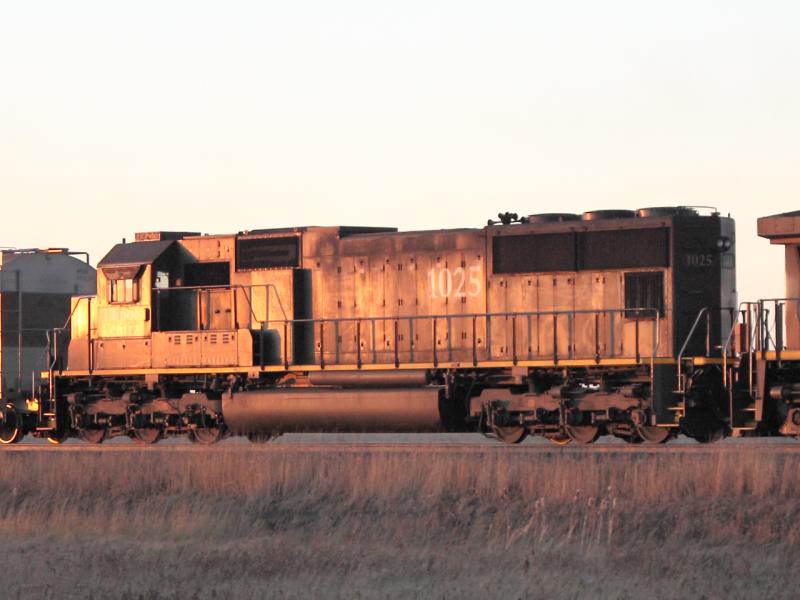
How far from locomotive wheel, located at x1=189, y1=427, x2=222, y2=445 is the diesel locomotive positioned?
0.03 m

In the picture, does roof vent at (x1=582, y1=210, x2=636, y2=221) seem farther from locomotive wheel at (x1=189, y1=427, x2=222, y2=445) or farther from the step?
locomotive wheel at (x1=189, y1=427, x2=222, y2=445)

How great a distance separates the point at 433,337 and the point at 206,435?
181 inches

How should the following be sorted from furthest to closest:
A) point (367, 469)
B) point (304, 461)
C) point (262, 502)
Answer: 1. point (304, 461)
2. point (367, 469)
3. point (262, 502)

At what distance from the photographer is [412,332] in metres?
22.9

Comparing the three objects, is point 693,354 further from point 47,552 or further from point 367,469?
point 47,552

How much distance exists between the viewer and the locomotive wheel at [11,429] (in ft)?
85.6

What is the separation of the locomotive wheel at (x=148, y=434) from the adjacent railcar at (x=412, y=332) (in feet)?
0.08

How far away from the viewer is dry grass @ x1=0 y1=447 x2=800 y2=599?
1098 centimetres

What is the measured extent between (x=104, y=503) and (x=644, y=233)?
9.46 meters

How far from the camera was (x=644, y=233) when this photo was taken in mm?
21234

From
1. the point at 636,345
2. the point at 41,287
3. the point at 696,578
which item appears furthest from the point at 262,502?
the point at 41,287

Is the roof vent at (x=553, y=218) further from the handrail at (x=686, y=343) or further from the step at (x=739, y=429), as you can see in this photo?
the step at (x=739, y=429)

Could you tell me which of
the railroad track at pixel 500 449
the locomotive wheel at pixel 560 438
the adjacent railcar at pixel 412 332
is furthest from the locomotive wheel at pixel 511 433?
the railroad track at pixel 500 449

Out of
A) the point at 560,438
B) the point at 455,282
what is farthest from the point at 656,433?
the point at 455,282
